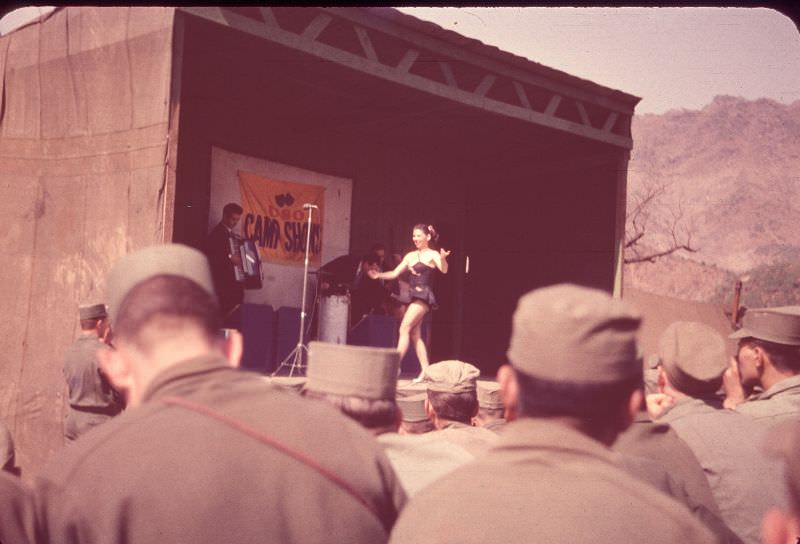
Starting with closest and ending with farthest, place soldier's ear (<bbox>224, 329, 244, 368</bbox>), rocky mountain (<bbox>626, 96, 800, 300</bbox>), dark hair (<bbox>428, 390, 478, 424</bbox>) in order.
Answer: soldier's ear (<bbox>224, 329, 244, 368</bbox>) → dark hair (<bbox>428, 390, 478, 424</bbox>) → rocky mountain (<bbox>626, 96, 800, 300</bbox>)

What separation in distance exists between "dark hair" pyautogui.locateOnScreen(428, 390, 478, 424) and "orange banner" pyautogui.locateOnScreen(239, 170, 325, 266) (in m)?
8.41

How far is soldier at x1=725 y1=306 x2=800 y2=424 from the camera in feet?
11.0

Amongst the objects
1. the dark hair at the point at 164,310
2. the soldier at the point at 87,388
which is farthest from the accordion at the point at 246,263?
the dark hair at the point at 164,310

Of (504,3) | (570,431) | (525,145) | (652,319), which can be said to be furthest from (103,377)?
(652,319)

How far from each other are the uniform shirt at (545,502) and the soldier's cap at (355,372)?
2.77ft

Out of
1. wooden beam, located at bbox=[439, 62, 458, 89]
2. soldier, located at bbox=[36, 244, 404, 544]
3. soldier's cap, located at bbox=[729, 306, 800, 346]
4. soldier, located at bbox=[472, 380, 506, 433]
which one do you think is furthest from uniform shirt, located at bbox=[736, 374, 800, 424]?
wooden beam, located at bbox=[439, 62, 458, 89]

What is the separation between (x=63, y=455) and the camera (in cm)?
146

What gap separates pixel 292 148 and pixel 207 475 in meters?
11.7

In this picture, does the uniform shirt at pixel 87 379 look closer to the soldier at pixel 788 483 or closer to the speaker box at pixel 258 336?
the speaker box at pixel 258 336

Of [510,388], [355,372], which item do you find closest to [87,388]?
[355,372]

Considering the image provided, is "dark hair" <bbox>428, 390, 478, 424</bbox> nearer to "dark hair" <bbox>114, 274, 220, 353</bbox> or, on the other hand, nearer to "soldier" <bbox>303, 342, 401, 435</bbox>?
"soldier" <bbox>303, 342, 401, 435</bbox>

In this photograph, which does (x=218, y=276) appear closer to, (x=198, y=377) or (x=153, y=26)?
(x=153, y=26)

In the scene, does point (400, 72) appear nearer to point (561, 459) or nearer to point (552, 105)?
point (552, 105)

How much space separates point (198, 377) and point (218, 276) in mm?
9008
